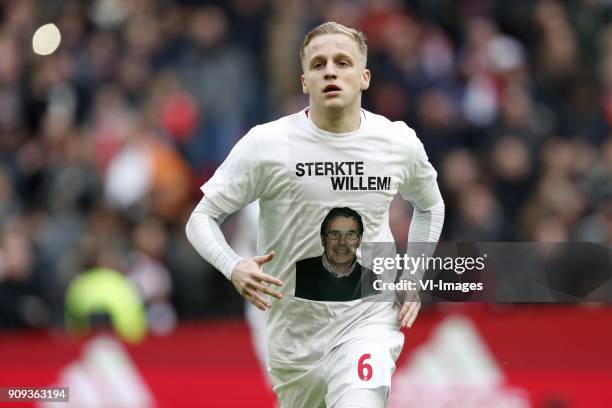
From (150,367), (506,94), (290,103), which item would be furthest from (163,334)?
(506,94)

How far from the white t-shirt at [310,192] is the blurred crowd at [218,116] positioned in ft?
15.4

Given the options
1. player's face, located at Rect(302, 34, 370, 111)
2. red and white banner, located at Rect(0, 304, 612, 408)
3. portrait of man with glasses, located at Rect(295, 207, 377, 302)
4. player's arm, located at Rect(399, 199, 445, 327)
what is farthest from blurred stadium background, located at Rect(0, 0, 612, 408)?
player's face, located at Rect(302, 34, 370, 111)

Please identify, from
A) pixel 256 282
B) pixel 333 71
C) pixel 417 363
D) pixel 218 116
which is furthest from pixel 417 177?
pixel 218 116

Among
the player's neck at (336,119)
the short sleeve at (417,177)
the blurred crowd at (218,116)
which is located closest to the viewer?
the player's neck at (336,119)

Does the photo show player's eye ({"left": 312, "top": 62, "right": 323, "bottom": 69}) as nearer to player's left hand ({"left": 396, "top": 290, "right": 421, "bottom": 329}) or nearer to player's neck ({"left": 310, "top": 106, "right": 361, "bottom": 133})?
player's neck ({"left": 310, "top": 106, "right": 361, "bottom": 133})

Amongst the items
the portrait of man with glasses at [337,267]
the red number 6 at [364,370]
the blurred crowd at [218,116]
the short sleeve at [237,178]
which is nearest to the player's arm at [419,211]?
the portrait of man with glasses at [337,267]

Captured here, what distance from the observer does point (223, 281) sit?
42.3 ft

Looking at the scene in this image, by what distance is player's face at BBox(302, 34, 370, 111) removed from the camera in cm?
715

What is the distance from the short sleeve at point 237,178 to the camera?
7.18m

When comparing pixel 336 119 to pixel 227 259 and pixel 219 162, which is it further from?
pixel 219 162

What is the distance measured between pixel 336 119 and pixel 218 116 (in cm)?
778

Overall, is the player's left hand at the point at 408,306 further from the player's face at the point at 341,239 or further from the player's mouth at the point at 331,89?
the player's mouth at the point at 331,89

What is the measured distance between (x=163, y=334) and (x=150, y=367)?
314 millimetres

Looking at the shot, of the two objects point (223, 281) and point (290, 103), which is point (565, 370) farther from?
point (290, 103)
